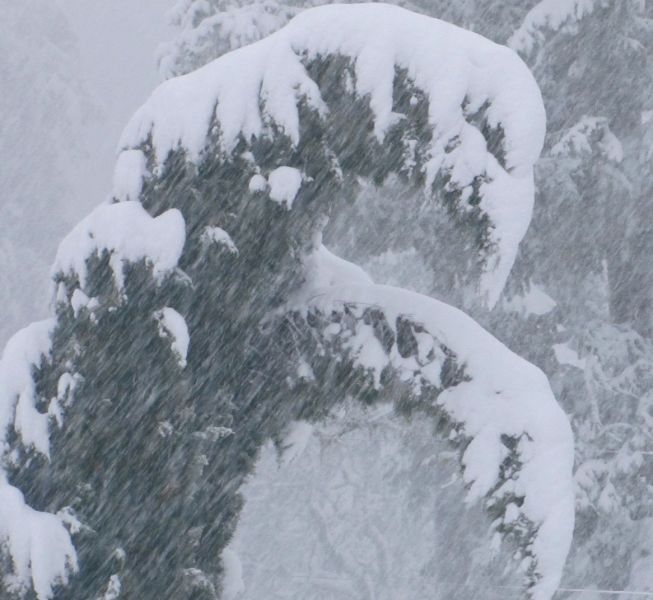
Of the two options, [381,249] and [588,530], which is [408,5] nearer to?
[381,249]

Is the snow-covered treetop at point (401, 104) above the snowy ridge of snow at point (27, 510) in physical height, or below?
above

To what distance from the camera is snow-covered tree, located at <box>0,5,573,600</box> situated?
3.36 metres

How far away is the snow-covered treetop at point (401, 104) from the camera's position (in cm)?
329

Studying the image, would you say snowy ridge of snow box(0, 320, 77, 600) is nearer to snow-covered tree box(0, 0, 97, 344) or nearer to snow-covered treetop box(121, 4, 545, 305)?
A: snow-covered treetop box(121, 4, 545, 305)

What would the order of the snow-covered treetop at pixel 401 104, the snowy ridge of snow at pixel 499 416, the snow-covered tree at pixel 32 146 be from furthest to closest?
the snow-covered tree at pixel 32 146 < the snowy ridge of snow at pixel 499 416 < the snow-covered treetop at pixel 401 104

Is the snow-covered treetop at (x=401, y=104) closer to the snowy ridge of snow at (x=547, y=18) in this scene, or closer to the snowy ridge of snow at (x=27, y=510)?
the snowy ridge of snow at (x=27, y=510)

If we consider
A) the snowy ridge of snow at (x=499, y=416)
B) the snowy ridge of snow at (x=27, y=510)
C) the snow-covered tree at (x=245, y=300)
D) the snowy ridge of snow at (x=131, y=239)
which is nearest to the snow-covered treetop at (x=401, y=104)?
the snow-covered tree at (x=245, y=300)

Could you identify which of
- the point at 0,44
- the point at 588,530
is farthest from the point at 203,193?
the point at 0,44

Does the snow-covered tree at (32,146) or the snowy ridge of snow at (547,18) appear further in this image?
the snow-covered tree at (32,146)

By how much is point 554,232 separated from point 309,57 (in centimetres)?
695

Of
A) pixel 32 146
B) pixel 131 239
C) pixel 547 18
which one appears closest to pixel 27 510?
pixel 131 239

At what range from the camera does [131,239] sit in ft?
11.4

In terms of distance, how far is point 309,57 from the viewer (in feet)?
11.7

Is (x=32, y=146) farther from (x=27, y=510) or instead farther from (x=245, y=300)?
(x=27, y=510)
